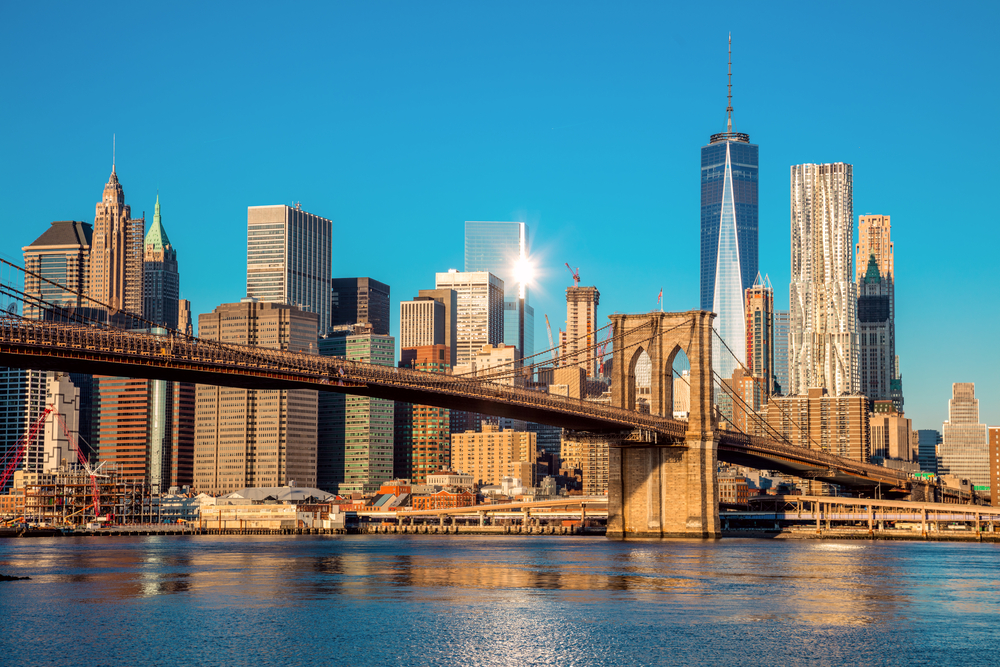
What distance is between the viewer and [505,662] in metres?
32.9

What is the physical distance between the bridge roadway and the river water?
941 centimetres

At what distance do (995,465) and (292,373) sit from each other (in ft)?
453

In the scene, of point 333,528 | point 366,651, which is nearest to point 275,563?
point 366,651

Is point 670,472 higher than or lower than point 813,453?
lower

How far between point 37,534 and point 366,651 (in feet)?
351

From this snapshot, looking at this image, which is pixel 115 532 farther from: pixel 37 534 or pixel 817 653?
pixel 817 653

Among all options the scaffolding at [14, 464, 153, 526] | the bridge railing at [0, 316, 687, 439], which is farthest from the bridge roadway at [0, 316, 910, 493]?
the scaffolding at [14, 464, 153, 526]

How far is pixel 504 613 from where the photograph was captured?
41.8 meters

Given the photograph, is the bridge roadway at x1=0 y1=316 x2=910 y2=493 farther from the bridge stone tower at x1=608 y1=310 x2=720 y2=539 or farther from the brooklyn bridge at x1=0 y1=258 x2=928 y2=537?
the bridge stone tower at x1=608 y1=310 x2=720 y2=539

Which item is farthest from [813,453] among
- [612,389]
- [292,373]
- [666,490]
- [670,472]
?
[292,373]

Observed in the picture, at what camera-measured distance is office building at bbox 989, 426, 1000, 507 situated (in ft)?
566

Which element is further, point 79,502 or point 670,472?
point 79,502

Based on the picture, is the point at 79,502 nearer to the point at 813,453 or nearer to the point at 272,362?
the point at 813,453

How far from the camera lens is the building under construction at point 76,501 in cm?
15425
